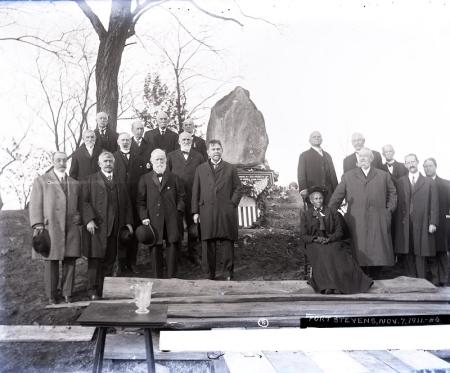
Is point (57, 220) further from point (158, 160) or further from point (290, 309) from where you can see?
point (290, 309)

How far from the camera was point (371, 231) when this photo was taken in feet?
16.3

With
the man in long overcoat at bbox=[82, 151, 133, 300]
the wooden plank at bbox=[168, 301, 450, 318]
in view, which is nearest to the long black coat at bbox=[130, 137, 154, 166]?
the man in long overcoat at bbox=[82, 151, 133, 300]

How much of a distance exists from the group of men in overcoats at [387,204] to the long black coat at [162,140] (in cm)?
119

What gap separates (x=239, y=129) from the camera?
4.94m

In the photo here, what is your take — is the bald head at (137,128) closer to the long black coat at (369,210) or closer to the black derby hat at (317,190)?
the black derby hat at (317,190)

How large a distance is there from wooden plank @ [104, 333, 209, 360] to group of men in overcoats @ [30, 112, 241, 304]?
1.39 ft

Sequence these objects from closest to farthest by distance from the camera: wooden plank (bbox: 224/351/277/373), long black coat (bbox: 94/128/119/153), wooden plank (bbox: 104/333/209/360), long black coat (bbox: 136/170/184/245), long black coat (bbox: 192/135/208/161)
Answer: wooden plank (bbox: 224/351/277/373) < wooden plank (bbox: 104/333/209/360) < long black coat (bbox: 94/128/119/153) < long black coat (bbox: 136/170/184/245) < long black coat (bbox: 192/135/208/161)

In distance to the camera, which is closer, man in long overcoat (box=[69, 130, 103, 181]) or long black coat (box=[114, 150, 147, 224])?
man in long overcoat (box=[69, 130, 103, 181])

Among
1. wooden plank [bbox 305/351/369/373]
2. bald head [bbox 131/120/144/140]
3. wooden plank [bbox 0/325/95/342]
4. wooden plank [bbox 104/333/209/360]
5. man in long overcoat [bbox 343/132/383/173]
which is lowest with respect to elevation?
wooden plank [bbox 305/351/369/373]

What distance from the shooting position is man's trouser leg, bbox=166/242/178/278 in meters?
4.74

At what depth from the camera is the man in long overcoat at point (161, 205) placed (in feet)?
15.8

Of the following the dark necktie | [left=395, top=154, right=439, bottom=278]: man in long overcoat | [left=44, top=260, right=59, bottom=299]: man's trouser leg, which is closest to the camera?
[left=44, top=260, right=59, bottom=299]: man's trouser leg

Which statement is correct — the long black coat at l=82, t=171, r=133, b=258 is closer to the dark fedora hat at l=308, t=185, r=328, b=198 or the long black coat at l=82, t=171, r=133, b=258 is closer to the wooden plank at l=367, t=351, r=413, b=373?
the dark fedora hat at l=308, t=185, r=328, b=198

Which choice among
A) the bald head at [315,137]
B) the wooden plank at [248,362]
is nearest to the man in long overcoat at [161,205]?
the wooden plank at [248,362]
